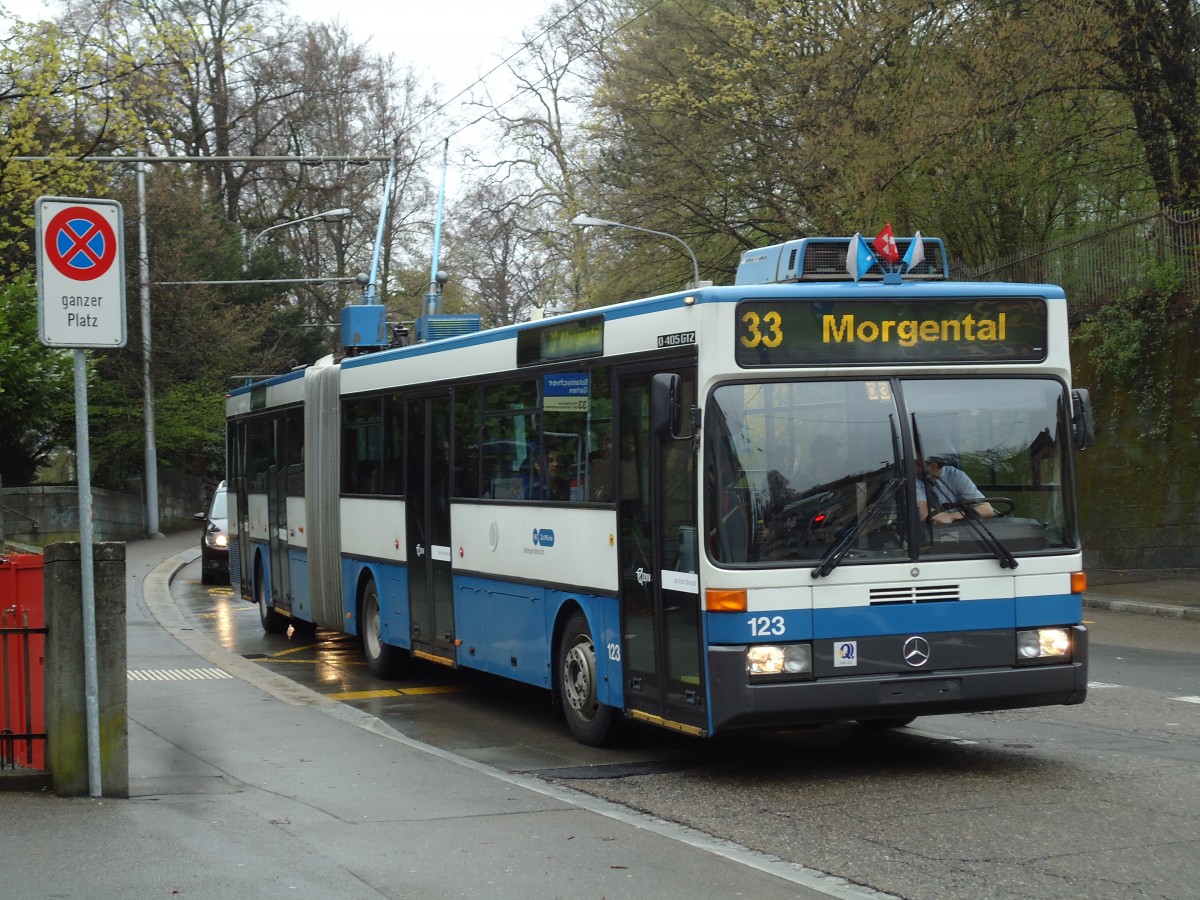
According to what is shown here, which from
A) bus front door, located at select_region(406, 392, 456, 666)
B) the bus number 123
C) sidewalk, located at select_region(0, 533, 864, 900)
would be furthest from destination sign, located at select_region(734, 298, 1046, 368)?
bus front door, located at select_region(406, 392, 456, 666)

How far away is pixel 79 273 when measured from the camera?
7.81m

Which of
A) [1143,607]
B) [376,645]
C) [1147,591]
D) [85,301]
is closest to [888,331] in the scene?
[85,301]

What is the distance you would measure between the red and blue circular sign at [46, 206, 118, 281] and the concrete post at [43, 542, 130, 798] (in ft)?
4.60

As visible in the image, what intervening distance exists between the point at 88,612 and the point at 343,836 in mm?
1771

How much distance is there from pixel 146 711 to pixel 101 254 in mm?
4637

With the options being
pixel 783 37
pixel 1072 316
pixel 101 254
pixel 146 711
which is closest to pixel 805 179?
pixel 783 37

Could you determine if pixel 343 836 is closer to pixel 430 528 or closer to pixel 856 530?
pixel 856 530

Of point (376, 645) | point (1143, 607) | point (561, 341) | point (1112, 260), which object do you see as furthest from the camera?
point (1112, 260)

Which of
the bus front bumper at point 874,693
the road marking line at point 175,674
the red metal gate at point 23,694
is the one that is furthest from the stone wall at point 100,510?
the bus front bumper at point 874,693

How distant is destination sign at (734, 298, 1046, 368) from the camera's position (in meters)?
8.53

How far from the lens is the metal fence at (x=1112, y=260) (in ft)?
76.5

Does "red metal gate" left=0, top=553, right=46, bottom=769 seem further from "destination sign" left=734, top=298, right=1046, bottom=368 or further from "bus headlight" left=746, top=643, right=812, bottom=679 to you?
"destination sign" left=734, top=298, right=1046, bottom=368

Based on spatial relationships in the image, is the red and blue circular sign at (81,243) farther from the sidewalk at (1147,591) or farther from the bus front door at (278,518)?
the sidewalk at (1147,591)

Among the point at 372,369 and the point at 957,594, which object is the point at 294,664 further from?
the point at 957,594
